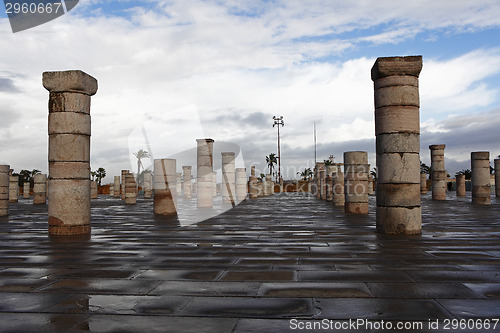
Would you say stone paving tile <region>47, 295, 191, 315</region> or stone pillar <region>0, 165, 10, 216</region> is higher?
stone pillar <region>0, 165, 10, 216</region>

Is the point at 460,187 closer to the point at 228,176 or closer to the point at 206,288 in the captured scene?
the point at 228,176

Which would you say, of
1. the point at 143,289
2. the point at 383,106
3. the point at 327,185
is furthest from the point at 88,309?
the point at 327,185

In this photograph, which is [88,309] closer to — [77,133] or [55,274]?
[55,274]

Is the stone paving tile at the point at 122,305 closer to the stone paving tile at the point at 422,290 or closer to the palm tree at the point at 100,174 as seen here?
the stone paving tile at the point at 422,290

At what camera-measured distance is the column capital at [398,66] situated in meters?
8.59

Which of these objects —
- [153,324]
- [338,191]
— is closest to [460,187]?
[338,191]

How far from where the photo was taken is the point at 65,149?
892 centimetres

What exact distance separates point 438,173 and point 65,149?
21.7 m

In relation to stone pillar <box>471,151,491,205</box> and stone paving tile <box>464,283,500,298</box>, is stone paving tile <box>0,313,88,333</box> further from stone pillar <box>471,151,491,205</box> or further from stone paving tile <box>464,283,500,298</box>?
stone pillar <box>471,151,491,205</box>

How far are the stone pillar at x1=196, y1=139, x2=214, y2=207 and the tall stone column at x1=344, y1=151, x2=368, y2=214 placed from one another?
7008 millimetres

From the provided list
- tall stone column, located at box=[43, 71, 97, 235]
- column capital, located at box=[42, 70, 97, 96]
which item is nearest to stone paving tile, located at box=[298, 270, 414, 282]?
tall stone column, located at box=[43, 71, 97, 235]

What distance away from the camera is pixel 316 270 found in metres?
4.86

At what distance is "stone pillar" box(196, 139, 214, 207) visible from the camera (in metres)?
19.8

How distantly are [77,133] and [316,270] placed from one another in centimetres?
623
